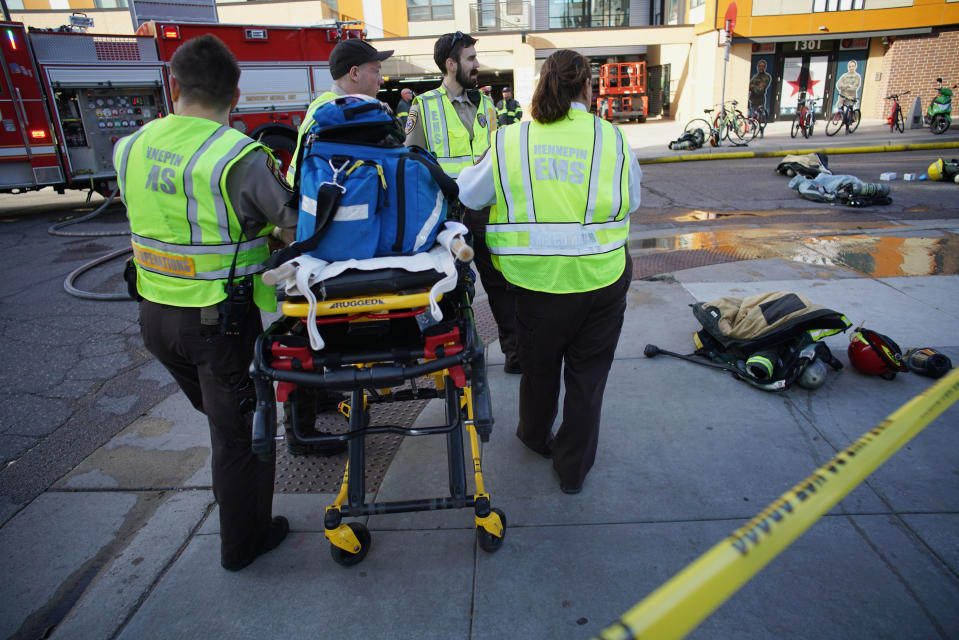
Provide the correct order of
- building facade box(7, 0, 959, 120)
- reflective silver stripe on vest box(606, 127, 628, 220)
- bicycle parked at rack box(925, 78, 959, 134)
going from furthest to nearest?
building facade box(7, 0, 959, 120), bicycle parked at rack box(925, 78, 959, 134), reflective silver stripe on vest box(606, 127, 628, 220)

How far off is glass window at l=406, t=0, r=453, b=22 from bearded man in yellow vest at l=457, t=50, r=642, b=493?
2786cm

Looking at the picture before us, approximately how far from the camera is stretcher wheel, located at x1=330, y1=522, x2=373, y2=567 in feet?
7.84

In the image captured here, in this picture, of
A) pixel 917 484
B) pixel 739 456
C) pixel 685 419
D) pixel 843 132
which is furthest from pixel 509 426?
pixel 843 132

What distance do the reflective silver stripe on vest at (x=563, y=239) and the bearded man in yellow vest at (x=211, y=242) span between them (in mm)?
969


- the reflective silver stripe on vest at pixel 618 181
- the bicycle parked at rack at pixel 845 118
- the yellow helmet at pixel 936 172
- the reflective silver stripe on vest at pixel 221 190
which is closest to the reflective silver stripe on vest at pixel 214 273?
the reflective silver stripe on vest at pixel 221 190

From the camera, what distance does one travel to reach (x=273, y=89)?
1126cm

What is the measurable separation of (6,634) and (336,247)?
1.88 meters

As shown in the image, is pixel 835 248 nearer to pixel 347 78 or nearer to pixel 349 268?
pixel 347 78

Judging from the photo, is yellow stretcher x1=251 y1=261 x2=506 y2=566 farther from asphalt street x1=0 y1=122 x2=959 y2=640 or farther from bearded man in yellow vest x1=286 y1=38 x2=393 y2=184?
bearded man in yellow vest x1=286 y1=38 x2=393 y2=184

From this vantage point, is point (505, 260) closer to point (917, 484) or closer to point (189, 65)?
point (189, 65)

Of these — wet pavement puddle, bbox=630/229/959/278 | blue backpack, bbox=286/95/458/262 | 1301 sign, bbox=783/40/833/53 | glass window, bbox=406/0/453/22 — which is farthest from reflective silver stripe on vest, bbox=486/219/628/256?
glass window, bbox=406/0/453/22

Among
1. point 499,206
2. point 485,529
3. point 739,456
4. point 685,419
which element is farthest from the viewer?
point 685,419

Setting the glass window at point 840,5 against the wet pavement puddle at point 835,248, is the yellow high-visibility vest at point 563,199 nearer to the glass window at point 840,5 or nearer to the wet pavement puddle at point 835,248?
the wet pavement puddle at point 835,248

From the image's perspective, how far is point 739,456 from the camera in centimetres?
301
